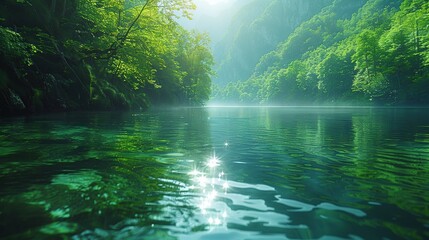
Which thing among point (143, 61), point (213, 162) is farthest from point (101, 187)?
point (143, 61)

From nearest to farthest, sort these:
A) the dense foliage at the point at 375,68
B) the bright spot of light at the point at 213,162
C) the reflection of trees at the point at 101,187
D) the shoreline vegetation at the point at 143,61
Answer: the reflection of trees at the point at 101,187 → the bright spot of light at the point at 213,162 → the shoreline vegetation at the point at 143,61 → the dense foliage at the point at 375,68

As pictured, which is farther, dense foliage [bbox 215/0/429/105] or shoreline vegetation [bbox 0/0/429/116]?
dense foliage [bbox 215/0/429/105]

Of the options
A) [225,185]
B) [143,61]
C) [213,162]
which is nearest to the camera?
[225,185]

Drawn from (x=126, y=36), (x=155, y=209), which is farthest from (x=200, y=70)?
(x=155, y=209)

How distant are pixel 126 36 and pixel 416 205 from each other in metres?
19.2

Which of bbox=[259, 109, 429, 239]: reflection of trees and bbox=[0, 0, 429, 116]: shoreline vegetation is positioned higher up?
bbox=[0, 0, 429, 116]: shoreline vegetation

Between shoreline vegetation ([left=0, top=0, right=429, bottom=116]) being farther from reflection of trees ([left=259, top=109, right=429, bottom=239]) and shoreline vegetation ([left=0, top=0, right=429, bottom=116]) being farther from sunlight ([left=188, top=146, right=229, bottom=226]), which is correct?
reflection of trees ([left=259, top=109, right=429, bottom=239])

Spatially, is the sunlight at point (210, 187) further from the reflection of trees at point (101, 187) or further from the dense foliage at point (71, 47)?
the dense foliage at point (71, 47)

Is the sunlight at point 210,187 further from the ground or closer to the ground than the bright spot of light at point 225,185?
further from the ground

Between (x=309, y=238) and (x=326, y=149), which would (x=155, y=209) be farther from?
(x=326, y=149)

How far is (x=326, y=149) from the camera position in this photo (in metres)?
7.24

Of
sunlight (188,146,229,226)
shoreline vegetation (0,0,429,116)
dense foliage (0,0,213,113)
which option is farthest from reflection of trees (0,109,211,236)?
dense foliage (0,0,213,113)

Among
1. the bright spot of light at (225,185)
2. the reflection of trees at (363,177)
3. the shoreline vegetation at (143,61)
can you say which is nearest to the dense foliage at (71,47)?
the shoreline vegetation at (143,61)

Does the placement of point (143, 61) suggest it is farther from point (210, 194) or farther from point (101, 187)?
point (210, 194)
